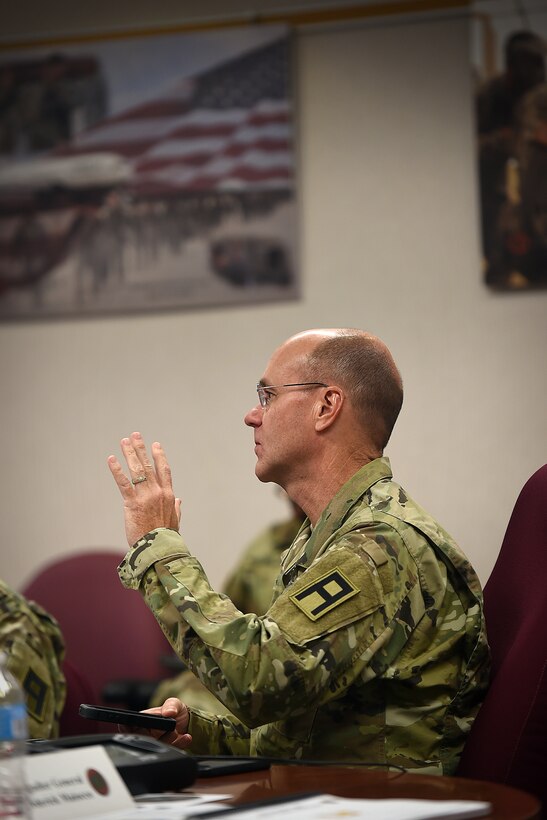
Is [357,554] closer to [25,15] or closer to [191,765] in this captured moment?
[191,765]

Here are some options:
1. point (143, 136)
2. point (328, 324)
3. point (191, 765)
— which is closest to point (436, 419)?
point (328, 324)

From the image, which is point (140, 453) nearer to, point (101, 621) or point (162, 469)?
point (162, 469)

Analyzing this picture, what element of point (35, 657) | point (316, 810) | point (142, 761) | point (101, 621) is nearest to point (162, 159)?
point (101, 621)

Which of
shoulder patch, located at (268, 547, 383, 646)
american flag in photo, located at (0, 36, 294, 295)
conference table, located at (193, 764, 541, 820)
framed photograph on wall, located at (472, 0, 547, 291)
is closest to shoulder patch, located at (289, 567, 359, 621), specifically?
shoulder patch, located at (268, 547, 383, 646)

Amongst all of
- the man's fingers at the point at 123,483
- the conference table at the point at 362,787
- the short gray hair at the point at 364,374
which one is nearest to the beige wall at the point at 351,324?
the short gray hair at the point at 364,374

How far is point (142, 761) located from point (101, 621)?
261cm

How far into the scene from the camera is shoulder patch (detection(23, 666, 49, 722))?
85.0 inches

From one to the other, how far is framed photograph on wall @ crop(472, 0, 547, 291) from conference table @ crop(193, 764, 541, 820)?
9.19ft

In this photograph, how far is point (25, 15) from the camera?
429cm

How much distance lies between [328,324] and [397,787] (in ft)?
9.62

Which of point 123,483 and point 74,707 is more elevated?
point 123,483

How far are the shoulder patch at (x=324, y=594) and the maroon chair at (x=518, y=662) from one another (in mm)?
254

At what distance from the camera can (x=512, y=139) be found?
378 cm

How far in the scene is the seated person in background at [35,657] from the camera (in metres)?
2.17
